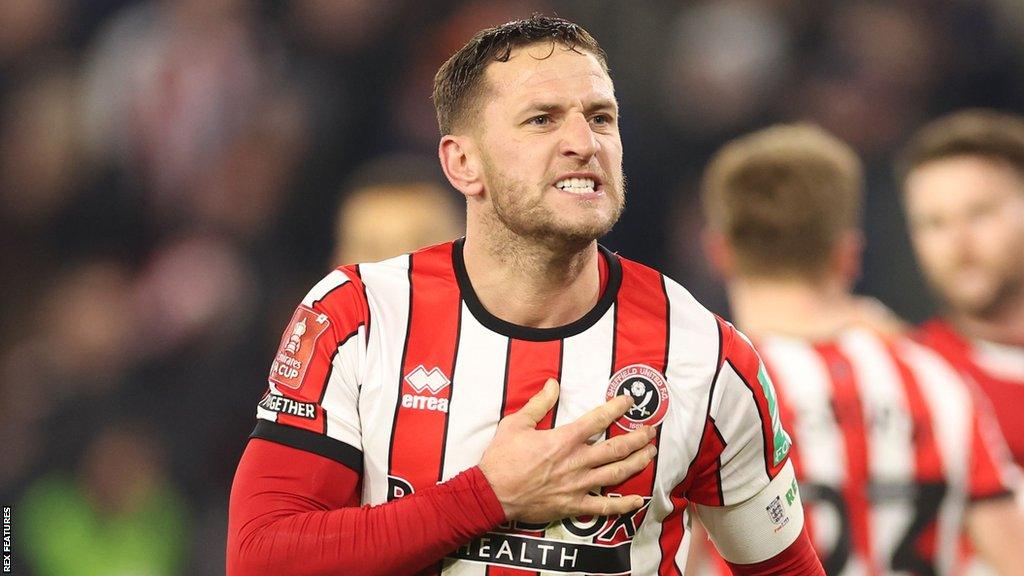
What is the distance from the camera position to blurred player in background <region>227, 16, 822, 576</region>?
2.04m

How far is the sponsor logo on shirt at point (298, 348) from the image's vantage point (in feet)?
7.02

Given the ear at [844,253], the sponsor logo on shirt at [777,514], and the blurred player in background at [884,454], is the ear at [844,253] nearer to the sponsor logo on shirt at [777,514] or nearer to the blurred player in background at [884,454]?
the blurred player in background at [884,454]

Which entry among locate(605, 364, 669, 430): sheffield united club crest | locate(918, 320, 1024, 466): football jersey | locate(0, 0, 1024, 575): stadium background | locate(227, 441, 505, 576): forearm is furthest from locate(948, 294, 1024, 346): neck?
locate(227, 441, 505, 576): forearm

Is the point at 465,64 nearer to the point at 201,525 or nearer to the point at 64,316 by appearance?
the point at 201,525

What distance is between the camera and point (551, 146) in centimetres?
219

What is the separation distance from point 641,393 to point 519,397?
8.4 inches

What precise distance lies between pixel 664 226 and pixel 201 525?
2.60 meters

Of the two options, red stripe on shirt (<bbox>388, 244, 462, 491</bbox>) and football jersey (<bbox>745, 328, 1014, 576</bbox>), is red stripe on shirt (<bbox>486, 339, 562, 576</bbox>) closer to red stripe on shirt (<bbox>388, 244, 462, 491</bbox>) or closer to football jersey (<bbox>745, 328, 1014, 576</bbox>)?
red stripe on shirt (<bbox>388, 244, 462, 491</bbox>)

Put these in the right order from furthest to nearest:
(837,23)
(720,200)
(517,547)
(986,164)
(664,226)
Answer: (837,23) → (664,226) → (986,164) → (720,200) → (517,547)

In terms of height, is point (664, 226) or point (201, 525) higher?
point (664, 226)

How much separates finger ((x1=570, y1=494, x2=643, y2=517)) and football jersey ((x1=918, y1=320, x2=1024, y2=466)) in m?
2.56

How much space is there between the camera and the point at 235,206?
6.13 m

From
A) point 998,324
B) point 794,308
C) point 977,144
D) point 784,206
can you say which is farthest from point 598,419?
point 998,324

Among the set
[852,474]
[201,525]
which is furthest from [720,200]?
[201,525]
